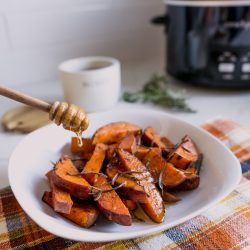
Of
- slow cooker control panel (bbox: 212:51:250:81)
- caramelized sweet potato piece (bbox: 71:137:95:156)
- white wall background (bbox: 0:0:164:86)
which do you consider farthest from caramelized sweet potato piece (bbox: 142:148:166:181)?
white wall background (bbox: 0:0:164:86)

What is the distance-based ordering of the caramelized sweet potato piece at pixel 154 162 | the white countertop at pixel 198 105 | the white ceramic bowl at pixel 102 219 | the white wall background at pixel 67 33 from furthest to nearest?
the white wall background at pixel 67 33, the white countertop at pixel 198 105, the caramelized sweet potato piece at pixel 154 162, the white ceramic bowl at pixel 102 219

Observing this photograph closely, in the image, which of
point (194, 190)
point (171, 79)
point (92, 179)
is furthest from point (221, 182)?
point (171, 79)

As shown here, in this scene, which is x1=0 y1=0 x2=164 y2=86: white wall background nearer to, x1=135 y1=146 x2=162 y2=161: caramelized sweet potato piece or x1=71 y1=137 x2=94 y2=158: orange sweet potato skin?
x1=71 y1=137 x2=94 y2=158: orange sweet potato skin

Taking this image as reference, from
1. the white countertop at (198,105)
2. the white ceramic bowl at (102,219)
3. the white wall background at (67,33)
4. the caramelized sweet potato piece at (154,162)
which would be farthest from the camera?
the white wall background at (67,33)

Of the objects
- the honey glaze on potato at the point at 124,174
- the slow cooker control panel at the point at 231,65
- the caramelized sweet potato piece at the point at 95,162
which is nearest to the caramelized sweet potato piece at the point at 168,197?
the honey glaze on potato at the point at 124,174

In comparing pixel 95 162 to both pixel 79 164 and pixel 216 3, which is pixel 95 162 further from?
pixel 216 3

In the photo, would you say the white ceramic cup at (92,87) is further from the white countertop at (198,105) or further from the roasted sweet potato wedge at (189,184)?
the roasted sweet potato wedge at (189,184)

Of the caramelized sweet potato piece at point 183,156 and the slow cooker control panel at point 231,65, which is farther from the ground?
the slow cooker control panel at point 231,65
